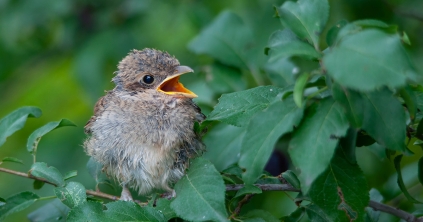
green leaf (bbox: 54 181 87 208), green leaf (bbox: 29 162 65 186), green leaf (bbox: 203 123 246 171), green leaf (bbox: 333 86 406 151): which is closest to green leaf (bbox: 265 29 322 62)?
green leaf (bbox: 333 86 406 151)

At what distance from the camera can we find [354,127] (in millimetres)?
1797

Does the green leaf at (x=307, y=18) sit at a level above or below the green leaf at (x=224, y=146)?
above

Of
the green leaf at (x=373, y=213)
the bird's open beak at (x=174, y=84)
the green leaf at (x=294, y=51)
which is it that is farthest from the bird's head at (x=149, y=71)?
the green leaf at (x=294, y=51)

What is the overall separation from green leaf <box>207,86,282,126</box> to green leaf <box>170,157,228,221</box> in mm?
208

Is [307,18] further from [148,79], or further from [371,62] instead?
[148,79]

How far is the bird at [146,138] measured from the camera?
2.89 meters

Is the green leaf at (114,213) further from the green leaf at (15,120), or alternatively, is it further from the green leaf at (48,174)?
the green leaf at (15,120)

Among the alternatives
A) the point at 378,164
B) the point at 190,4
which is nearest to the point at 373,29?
the point at 378,164

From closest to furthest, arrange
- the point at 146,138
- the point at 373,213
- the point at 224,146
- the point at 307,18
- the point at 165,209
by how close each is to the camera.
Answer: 1. the point at 307,18
2. the point at 165,209
3. the point at 373,213
4. the point at 146,138
5. the point at 224,146

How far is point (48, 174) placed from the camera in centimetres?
249

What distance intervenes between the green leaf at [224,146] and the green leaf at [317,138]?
1382 mm

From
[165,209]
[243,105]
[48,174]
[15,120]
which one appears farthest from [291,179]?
[15,120]

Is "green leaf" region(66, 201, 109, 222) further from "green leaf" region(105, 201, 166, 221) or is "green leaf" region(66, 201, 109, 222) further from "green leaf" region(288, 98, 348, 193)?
"green leaf" region(288, 98, 348, 193)

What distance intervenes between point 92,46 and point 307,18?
295cm
